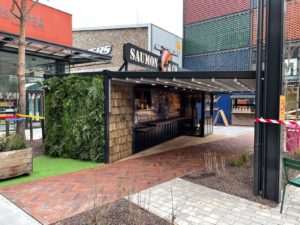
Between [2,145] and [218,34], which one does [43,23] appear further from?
[218,34]

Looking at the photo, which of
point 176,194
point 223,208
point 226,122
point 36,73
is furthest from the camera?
point 226,122

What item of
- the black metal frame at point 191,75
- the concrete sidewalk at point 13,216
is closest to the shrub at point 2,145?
the concrete sidewalk at point 13,216

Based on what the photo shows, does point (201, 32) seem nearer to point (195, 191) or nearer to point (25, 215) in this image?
point (195, 191)

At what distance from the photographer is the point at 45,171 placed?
5.25 meters

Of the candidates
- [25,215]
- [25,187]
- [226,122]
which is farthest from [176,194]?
[226,122]

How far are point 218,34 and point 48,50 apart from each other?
1203 cm

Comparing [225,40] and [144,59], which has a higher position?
[225,40]

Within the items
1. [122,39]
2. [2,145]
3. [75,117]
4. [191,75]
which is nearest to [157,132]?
[75,117]

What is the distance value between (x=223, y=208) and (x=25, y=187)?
10.9ft

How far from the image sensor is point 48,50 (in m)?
8.83

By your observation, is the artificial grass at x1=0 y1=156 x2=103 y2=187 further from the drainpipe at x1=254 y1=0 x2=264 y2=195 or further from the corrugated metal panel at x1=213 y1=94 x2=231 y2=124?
the corrugated metal panel at x1=213 y1=94 x2=231 y2=124

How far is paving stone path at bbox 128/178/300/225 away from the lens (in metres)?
3.18

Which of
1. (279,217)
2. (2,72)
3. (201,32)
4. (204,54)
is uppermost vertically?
(201,32)

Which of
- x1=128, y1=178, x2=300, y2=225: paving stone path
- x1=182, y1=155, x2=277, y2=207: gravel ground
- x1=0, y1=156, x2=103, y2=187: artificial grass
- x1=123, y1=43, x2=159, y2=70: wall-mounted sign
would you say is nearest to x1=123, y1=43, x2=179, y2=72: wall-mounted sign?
x1=123, y1=43, x2=159, y2=70: wall-mounted sign
